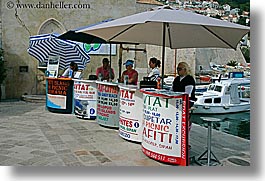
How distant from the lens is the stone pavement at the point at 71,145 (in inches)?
210

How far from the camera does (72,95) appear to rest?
9.32 metres

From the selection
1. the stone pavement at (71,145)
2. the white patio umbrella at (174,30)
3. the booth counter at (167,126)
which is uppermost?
the white patio umbrella at (174,30)

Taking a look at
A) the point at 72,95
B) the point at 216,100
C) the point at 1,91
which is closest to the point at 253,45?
the point at 72,95

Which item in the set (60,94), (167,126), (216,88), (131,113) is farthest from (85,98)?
(216,88)

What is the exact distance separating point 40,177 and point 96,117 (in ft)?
12.2

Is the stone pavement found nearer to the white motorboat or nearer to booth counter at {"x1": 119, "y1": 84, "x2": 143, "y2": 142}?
booth counter at {"x1": 119, "y1": 84, "x2": 143, "y2": 142}

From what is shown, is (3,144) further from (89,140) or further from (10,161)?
(89,140)

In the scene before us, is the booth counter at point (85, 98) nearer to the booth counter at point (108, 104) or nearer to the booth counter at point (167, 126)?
the booth counter at point (108, 104)

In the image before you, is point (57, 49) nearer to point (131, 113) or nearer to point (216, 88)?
point (131, 113)

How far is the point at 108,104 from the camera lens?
7.45 meters

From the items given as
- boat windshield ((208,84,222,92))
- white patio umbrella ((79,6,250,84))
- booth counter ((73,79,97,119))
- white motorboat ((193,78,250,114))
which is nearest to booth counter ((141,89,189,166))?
white patio umbrella ((79,6,250,84))

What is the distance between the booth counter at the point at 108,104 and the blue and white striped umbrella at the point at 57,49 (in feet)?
13.1

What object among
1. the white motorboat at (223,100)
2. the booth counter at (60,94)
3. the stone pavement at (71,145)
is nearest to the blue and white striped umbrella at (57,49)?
the booth counter at (60,94)

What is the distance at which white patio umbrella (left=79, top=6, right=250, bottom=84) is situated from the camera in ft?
16.6
